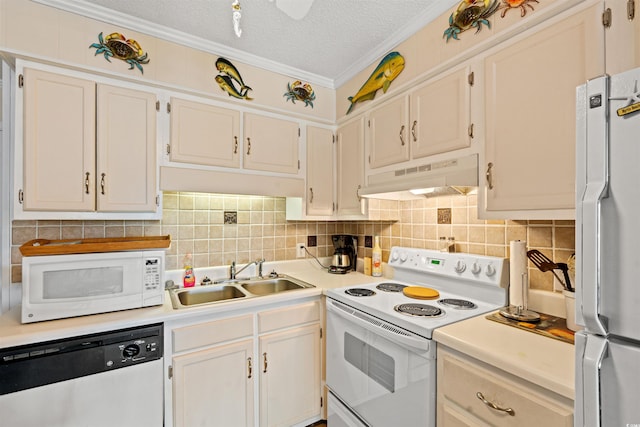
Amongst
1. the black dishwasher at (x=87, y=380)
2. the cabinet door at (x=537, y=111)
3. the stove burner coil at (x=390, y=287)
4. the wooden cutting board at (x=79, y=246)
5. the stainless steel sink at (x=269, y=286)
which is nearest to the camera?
the cabinet door at (x=537, y=111)

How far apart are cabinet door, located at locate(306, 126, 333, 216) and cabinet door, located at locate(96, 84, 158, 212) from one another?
1079 mm

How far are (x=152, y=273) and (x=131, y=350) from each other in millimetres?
375

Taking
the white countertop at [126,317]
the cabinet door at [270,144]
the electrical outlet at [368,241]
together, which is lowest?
the white countertop at [126,317]

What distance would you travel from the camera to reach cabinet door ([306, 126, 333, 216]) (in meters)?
2.31

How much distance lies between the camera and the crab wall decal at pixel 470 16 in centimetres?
134

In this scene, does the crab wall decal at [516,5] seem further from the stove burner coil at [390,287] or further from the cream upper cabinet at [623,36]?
the stove burner coil at [390,287]

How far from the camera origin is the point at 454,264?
1734 mm

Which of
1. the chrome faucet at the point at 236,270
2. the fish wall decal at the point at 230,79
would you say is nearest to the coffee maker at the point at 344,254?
the chrome faucet at the point at 236,270

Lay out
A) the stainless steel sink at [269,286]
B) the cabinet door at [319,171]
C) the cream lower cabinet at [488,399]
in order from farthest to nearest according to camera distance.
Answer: the cabinet door at [319,171], the stainless steel sink at [269,286], the cream lower cabinet at [488,399]

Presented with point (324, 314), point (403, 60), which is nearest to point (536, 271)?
point (324, 314)

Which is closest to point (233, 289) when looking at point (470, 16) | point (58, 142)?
point (58, 142)

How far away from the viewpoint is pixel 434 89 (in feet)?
5.23

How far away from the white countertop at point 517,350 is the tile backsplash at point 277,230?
1.40ft

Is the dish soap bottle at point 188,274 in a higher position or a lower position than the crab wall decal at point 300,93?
lower
